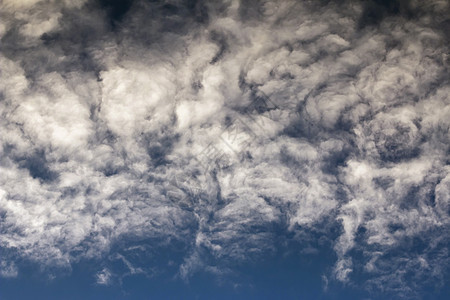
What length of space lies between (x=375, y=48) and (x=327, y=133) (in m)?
4.77

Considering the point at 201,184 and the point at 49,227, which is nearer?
the point at 201,184

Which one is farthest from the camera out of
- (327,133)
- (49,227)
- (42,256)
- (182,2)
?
(42,256)

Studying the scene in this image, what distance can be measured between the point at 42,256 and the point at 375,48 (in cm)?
2682

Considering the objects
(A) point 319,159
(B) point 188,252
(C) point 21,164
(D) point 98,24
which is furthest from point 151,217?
(D) point 98,24

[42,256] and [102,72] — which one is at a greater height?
[102,72]

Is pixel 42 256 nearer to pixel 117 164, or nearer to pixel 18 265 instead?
pixel 18 265

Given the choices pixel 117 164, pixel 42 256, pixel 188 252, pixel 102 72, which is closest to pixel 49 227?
pixel 42 256

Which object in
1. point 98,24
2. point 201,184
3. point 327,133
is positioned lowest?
point 201,184

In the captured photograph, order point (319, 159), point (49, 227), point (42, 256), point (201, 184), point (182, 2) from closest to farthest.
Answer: point (182, 2) < point (319, 159) < point (201, 184) < point (49, 227) < point (42, 256)

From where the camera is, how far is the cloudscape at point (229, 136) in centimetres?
1260

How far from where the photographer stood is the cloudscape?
41.3ft

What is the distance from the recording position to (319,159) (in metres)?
17.7

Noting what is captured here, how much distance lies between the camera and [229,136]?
55.1 ft

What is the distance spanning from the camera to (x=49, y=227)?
22.8 m
